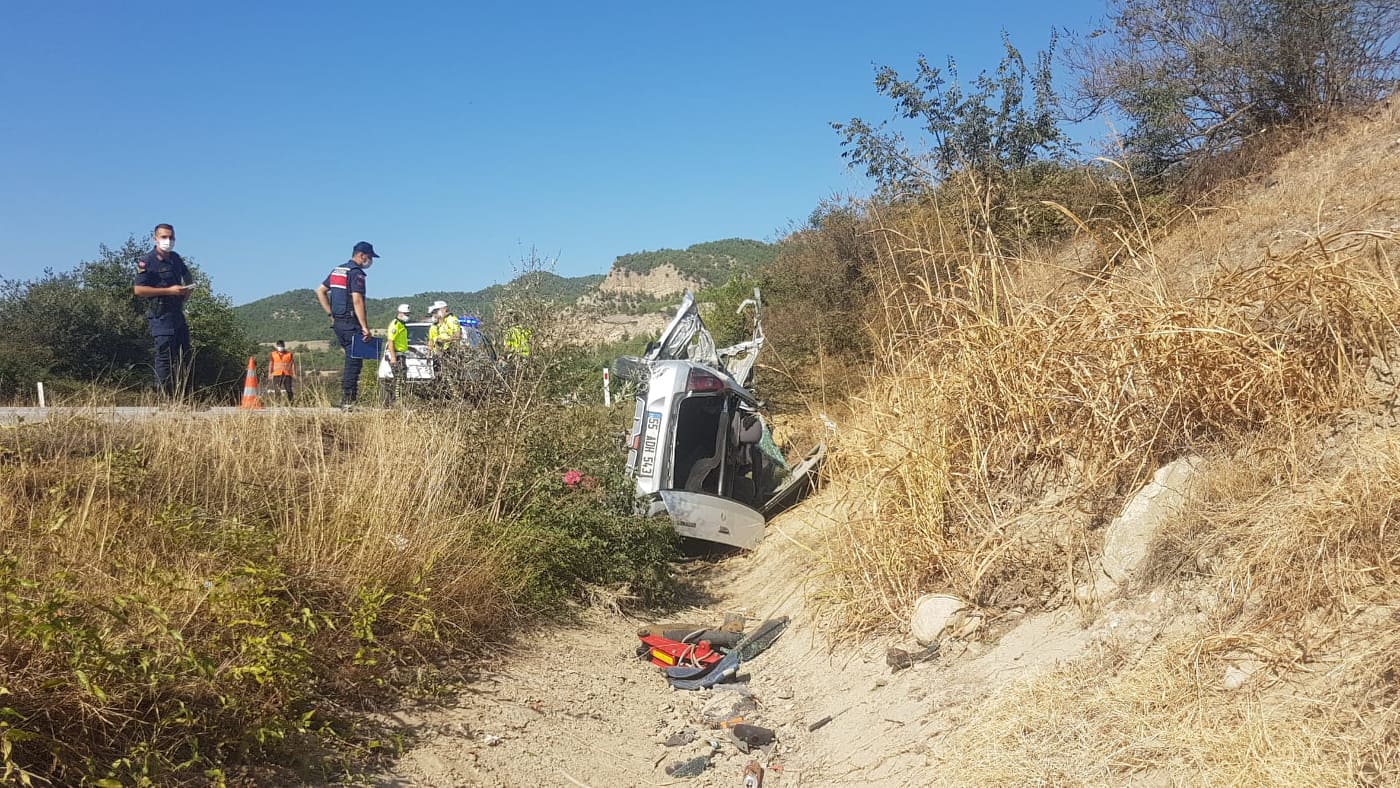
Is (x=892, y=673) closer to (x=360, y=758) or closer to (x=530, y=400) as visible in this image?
(x=360, y=758)

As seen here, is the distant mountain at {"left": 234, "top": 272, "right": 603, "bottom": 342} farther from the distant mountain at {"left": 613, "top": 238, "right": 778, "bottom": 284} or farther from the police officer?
the police officer

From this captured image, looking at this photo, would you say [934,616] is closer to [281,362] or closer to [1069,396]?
[1069,396]

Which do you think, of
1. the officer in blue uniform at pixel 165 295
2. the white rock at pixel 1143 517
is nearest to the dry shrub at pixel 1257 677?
the white rock at pixel 1143 517

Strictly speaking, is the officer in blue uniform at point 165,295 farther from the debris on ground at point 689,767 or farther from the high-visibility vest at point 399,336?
the debris on ground at point 689,767

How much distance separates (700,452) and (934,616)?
4.11 m

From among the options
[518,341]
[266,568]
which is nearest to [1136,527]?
[266,568]

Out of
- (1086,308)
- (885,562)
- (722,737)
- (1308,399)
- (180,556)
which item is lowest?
(722,737)

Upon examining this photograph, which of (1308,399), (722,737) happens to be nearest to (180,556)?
(722,737)

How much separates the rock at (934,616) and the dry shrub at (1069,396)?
123 mm

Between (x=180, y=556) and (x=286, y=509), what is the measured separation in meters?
0.89

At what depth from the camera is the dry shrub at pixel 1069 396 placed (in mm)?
5109

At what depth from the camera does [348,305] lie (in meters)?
10.8

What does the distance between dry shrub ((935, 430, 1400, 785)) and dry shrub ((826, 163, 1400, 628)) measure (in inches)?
32.8

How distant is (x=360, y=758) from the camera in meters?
4.27
